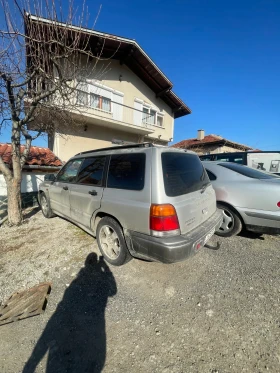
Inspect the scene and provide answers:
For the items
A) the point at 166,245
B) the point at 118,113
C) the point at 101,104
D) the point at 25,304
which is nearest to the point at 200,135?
the point at 118,113

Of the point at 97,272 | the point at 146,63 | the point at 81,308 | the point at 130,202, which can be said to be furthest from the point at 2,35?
the point at 146,63

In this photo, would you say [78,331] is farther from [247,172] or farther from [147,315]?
[247,172]

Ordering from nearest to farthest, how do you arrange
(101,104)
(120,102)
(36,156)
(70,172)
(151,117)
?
1. (70,172)
2. (36,156)
3. (101,104)
4. (120,102)
5. (151,117)

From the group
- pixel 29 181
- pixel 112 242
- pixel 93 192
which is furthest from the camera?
pixel 29 181

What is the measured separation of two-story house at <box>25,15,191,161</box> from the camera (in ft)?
29.8

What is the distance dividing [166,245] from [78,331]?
1314 millimetres

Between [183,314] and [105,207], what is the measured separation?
1.76 meters

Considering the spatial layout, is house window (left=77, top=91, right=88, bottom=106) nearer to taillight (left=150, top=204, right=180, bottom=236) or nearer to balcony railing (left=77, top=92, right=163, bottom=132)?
balcony railing (left=77, top=92, right=163, bottom=132)

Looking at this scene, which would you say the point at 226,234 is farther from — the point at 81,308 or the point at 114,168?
the point at 81,308

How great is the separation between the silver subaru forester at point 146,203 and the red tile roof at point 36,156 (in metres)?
4.64

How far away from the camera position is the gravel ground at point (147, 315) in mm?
1568

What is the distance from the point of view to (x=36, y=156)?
7.73 meters

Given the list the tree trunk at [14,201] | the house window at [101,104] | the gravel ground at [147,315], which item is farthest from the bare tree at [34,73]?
the house window at [101,104]

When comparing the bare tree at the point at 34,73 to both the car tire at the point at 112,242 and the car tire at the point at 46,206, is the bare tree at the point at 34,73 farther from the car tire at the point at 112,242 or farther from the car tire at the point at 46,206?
the car tire at the point at 112,242
